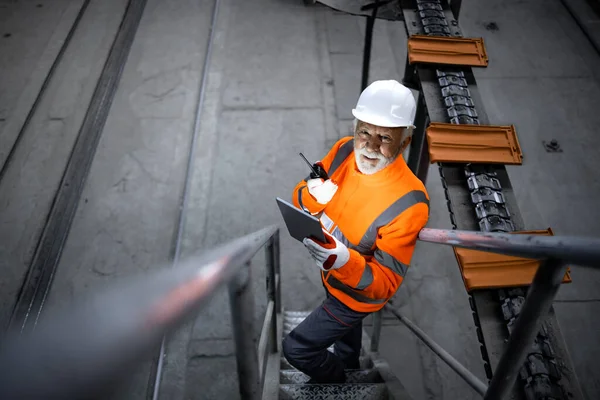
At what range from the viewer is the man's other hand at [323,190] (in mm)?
2496

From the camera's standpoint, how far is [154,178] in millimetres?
4863

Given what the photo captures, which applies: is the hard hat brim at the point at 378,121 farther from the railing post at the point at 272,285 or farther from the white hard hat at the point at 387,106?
the railing post at the point at 272,285

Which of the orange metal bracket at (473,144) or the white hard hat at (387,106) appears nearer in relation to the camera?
the white hard hat at (387,106)

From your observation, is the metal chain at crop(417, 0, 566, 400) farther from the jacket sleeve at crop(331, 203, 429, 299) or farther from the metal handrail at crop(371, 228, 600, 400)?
the metal handrail at crop(371, 228, 600, 400)

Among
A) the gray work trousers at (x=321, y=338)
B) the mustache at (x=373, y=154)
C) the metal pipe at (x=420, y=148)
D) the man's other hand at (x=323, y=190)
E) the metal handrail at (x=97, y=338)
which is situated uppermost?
the metal handrail at (x=97, y=338)

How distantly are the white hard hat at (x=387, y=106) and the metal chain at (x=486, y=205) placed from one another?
0.53m

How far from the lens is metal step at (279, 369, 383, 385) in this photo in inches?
116

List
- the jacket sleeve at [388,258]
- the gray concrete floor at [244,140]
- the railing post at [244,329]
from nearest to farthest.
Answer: the railing post at [244,329]
the jacket sleeve at [388,258]
the gray concrete floor at [244,140]

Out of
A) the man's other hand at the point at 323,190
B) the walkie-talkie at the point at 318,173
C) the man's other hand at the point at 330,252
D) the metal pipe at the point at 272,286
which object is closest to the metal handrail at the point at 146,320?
the man's other hand at the point at 330,252

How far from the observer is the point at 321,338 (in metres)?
2.46

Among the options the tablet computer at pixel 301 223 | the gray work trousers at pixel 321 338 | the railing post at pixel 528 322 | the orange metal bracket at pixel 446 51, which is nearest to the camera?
the railing post at pixel 528 322

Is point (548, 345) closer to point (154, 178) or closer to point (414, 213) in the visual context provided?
point (414, 213)

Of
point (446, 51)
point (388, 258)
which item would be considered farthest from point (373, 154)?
point (446, 51)

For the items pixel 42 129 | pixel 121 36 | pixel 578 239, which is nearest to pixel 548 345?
pixel 578 239
